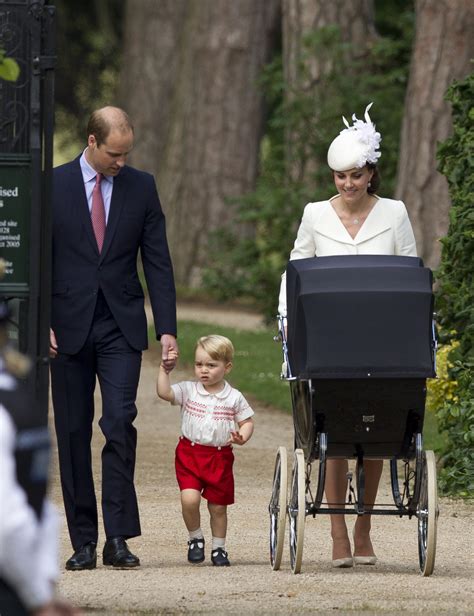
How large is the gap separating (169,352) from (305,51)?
13.6 m

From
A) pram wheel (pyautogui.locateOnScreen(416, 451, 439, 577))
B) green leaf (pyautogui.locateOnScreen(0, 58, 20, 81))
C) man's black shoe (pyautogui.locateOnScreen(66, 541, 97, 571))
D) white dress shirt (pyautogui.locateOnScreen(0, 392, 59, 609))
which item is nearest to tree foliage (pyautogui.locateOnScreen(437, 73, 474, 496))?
pram wheel (pyautogui.locateOnScreen(416, 451, 439, 577))

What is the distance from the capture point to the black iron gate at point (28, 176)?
688 cm

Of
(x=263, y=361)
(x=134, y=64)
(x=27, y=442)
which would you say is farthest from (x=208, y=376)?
(x=134, y=64)

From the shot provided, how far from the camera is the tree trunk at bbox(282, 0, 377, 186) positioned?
67.1 ft

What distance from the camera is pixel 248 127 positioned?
2838 centimetres

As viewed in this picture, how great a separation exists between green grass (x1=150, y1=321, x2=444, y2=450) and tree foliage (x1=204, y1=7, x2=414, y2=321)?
64cm

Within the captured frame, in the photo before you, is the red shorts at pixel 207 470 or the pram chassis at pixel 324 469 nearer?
the pram chassis at pixel 324 469

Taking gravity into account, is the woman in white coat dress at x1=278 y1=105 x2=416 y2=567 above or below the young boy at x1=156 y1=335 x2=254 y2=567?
above

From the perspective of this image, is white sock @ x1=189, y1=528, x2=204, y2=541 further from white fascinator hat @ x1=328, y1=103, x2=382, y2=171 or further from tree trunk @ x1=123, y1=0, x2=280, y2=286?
tree trunk @ x1=123, y1=0, x2=280, y2=286

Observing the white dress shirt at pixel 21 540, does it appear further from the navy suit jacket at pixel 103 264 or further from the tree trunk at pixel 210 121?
the tree trunk at pixel 210 121

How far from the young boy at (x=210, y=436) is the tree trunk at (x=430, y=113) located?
8.62 metres

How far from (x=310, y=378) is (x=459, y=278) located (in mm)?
3216

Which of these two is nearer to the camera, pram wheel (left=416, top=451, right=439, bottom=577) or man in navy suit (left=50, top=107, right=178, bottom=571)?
pram wheel (left=416, top=451, right=439, bottom=577)

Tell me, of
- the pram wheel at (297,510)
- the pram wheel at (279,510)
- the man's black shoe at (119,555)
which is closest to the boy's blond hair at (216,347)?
the pram wheel at (279,510)
